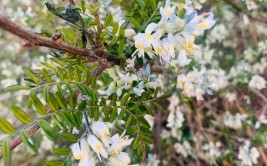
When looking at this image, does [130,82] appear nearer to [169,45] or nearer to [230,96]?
[169,45]

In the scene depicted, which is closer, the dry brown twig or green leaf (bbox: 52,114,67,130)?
the dry brown twig

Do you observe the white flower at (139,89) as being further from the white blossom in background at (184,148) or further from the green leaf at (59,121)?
the white blossom in background at (184,148)

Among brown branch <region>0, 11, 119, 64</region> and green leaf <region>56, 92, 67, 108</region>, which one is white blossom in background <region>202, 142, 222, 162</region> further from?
green leaf <region>56, 92, 67, 108</region>


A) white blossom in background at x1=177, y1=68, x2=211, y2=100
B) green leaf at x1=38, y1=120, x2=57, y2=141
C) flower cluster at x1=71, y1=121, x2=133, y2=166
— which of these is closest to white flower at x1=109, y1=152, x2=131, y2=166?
flower cluster at x1=71, y1=121, x2=133, y2=166

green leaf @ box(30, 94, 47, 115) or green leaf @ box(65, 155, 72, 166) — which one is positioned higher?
green leaf @ box(30, 94, 47, 115)

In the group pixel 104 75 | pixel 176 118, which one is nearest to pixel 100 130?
pixel 104 75

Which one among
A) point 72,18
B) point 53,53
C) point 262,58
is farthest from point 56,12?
point 262,58

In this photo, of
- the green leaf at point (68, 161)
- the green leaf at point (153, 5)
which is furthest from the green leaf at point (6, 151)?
the green leaf at point (153, 5)
